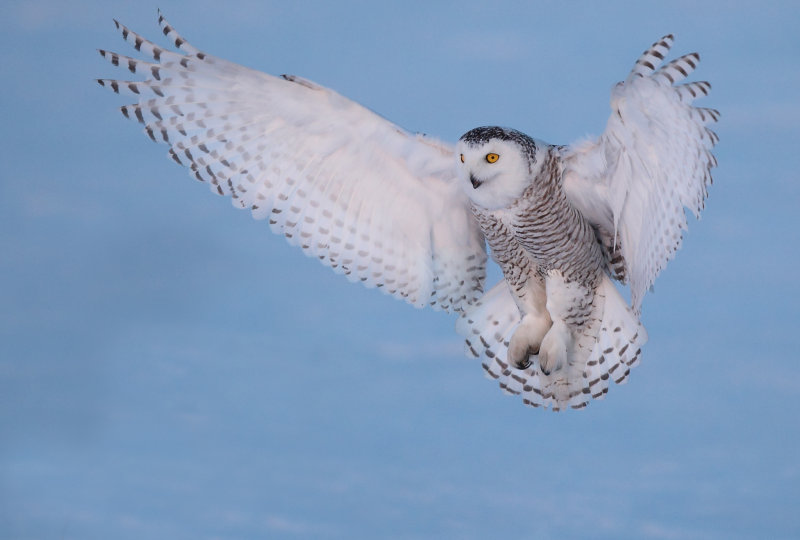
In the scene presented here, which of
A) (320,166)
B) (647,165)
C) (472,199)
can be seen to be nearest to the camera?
(647,165)

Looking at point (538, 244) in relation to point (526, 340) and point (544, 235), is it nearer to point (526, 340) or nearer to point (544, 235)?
point (544, 235)

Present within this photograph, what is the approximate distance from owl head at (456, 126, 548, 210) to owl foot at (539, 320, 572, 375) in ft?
3.43

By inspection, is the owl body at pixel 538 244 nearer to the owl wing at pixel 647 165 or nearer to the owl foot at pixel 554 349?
the owl foot at pixel 554 349

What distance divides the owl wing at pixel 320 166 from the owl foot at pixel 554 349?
2.22 feet

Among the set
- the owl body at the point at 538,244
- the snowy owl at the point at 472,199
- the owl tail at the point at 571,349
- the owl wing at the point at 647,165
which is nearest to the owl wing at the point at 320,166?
the snowy owl at the point at 472,199

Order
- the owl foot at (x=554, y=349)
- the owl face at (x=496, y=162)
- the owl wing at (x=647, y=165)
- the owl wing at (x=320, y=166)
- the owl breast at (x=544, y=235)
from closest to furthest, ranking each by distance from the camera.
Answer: the owl wing at (x=647, y=165) < the owl face at (x=496, y=162) < the owl breast at (x=544, y=235) < the owl wing at (x=320, y=166) < the owl foot at (x=554, y=349)

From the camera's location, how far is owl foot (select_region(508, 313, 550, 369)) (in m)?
8.41

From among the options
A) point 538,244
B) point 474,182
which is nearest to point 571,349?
point 538,244

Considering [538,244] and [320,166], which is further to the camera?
[320,166]

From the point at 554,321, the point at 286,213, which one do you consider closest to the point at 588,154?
the point at 554,321

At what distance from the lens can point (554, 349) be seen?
27.4 feet

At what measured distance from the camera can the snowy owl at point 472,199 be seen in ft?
24.8

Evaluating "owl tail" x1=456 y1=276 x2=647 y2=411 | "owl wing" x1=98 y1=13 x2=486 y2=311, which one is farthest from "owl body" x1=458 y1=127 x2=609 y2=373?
"owl wing" x1=98 y1=13 x2=486 y2=311

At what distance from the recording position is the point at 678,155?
7.27 meters
